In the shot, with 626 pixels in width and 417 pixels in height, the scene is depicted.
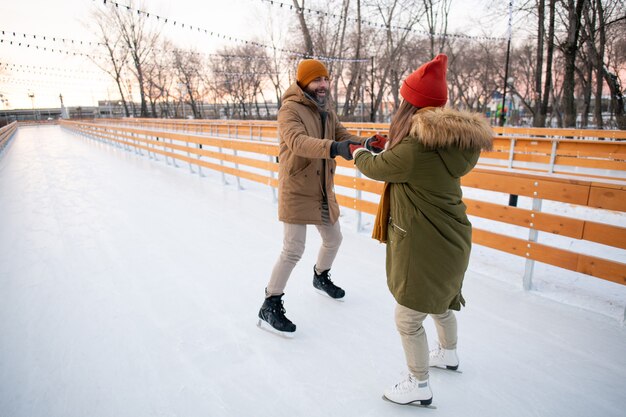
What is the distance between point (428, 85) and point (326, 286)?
1851 millimetres

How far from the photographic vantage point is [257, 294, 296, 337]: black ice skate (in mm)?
2441

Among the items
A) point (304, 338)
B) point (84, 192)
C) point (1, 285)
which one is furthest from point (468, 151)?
point (84, 192)

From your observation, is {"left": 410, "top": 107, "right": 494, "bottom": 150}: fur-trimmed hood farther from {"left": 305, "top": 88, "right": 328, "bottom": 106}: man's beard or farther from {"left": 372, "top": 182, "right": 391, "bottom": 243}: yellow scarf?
{"left": 305, "top": 88, "right": 328, "bottom": 106}: man's beard

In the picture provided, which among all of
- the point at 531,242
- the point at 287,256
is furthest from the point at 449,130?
the point at 531,242

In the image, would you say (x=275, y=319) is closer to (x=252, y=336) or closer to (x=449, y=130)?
(x=252, y=336)

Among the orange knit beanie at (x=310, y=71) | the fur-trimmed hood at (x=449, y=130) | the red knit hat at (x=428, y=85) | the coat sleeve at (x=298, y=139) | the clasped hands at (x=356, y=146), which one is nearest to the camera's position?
the fur-trimmed hood at (x=449, y=130)

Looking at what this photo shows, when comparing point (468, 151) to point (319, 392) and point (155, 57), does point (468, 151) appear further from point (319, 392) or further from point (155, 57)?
point (155, 57)

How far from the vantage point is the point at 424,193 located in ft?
5.08

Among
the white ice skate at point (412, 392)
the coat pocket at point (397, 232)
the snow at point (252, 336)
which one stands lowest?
the snow at point (252, 336)

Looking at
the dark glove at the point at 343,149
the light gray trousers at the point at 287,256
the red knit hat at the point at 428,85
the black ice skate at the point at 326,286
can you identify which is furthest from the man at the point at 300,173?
the red knit hat at the point at 428,85

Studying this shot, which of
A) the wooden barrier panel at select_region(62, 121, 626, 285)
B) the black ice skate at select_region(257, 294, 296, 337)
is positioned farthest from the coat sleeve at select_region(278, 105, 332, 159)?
the wooden barrier panel at select_region(62, 121, 626, 285)

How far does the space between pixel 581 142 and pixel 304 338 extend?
25.4 feet

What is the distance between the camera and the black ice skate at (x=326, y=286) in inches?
114

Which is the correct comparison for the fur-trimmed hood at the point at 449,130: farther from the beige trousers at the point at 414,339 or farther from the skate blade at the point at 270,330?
the skate blade at the point at 270,330
